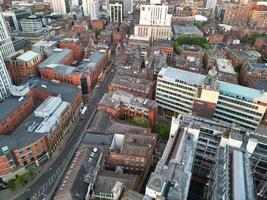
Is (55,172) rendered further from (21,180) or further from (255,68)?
(255,68)

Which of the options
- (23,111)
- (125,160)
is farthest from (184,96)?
(23,111)

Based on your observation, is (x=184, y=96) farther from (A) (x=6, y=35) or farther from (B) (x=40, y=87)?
(A) (x=6, y=35)

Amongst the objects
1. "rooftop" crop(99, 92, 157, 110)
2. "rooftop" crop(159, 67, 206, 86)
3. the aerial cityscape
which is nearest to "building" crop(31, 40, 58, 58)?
the aerial cityscape

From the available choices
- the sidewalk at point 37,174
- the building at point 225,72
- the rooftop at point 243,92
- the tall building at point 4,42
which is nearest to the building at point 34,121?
the sidewalk at point 37,174

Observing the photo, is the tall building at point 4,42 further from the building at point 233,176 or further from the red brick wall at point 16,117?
the building at point 233,176

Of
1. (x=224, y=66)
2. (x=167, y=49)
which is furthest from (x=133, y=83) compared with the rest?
(x=224, y=66)

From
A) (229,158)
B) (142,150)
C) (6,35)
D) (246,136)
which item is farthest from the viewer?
(6,35)

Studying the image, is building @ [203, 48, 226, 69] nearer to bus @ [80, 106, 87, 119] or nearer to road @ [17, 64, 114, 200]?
road @ [17, 64, 114, 200]
